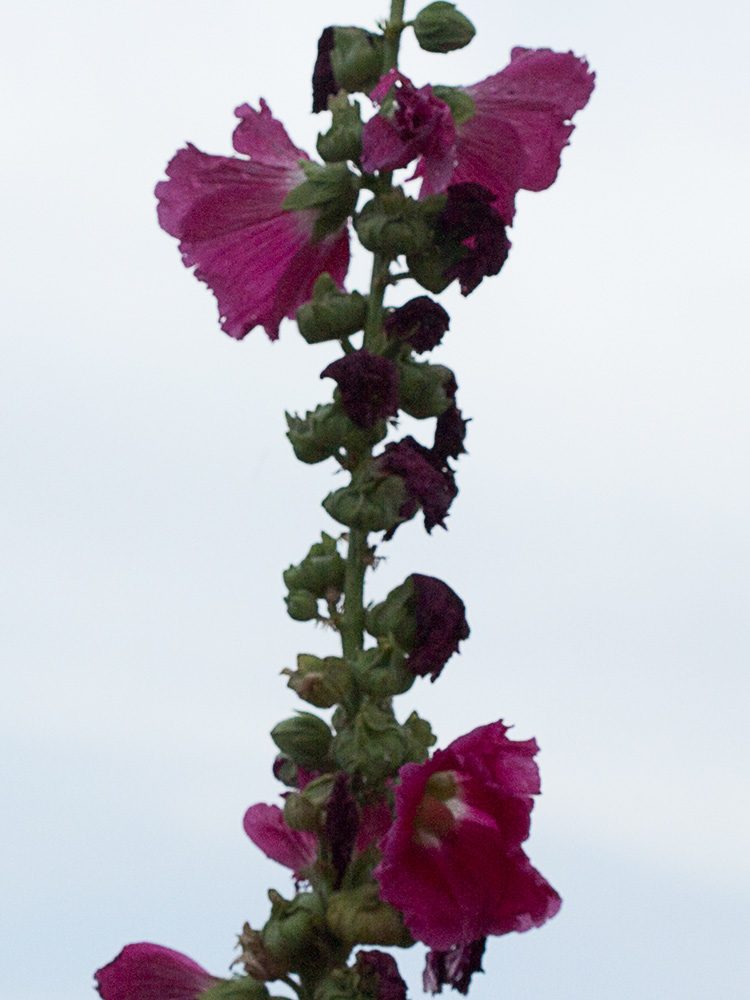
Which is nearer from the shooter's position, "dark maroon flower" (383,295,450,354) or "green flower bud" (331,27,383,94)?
"dark maroon flower" (383,295,450,354)

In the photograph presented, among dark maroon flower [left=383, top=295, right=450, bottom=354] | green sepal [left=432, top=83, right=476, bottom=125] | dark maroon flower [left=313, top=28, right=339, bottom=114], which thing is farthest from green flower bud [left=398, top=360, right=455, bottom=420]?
dark maroon flower [left=313, top=28, right=339, bottom=114]

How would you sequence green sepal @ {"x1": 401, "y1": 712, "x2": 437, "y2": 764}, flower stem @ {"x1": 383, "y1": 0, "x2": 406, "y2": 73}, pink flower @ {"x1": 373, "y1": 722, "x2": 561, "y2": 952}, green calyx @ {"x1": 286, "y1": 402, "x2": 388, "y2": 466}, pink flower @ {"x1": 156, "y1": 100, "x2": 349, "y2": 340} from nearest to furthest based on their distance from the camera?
pink flower @ {"x1": 373, "y1": 722, "x2": 561, "y2": 952} → green sepal @ {"x1": 401, "y1": 712, "x2": 437, "y2": 764} → green calyx @ {"x1": 286, "y1": 402, "x2": 388, "y2": 466} → flower stem @ {"x1": 383, "y1": 0, "x2": 406, "y2": 73} → pink flower @ {"x1": 156, "y1": 100, "x2": 349, "y2": 340}

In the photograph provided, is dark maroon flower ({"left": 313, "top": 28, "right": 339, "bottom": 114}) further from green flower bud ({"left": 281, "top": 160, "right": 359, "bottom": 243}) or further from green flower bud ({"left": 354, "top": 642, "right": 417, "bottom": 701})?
green flower bud ({"left": 354, "top": 642, "right": 417, "bottom": 701})

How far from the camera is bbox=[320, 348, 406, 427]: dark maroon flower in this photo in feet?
9.07

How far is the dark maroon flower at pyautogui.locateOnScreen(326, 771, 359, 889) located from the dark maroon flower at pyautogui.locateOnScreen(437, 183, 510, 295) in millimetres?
997

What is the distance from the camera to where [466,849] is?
2660 millimetres

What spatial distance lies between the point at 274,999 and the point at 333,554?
31.3 inches

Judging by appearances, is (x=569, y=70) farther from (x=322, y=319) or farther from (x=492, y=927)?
(x=492, y=927)

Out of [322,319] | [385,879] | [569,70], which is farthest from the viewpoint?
[569,70]

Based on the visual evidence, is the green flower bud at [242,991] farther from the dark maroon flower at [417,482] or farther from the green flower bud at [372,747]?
the dark maroon flower at [417,482]

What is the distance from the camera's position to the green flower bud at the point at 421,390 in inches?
112

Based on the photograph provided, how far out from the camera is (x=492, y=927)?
2.60 meters

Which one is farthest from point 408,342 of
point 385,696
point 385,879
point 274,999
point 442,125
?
point 274,999

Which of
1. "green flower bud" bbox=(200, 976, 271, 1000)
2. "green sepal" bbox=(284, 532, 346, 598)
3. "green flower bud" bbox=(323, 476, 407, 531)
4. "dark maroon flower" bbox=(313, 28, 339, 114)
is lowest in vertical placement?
"green flower bud" bbox=(200, 976, 271, 1000)
